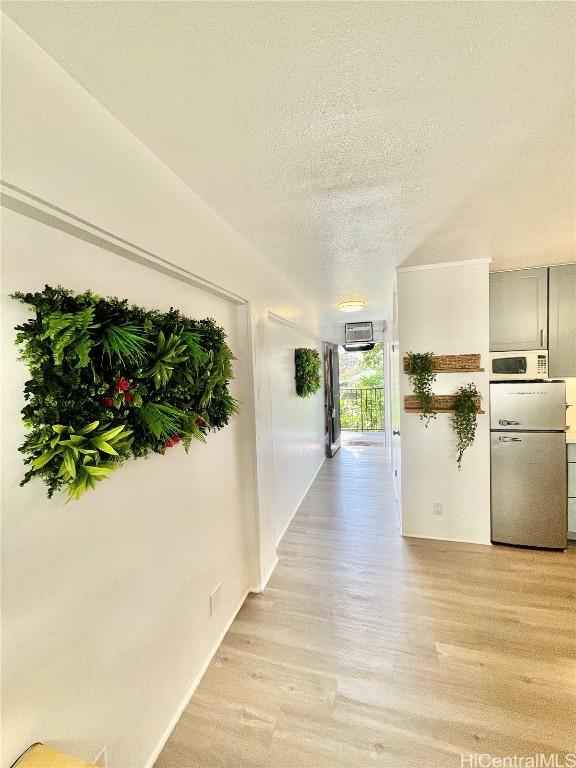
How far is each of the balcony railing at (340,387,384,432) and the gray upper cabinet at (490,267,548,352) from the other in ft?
15.8

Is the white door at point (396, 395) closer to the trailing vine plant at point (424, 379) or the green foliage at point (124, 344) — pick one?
the trailing vine plant at point (424, 379)

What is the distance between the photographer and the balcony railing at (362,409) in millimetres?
7820

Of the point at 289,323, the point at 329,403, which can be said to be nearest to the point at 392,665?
the point at 289,323

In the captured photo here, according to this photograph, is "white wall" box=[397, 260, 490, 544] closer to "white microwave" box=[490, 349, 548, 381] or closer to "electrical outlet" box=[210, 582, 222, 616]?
"white microwave" box=[490, 349, 548, 381]

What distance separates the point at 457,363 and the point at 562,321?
1025mm

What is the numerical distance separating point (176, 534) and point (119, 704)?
22.9 inches

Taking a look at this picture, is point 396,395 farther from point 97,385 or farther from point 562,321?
point 97,385

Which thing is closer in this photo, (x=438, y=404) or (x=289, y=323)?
(x=438, y=404)

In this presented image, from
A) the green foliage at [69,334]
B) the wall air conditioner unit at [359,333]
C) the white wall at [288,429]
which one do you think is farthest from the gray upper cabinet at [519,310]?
the wall air conditioner unit at [359,333]

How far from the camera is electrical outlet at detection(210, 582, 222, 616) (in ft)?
5.84

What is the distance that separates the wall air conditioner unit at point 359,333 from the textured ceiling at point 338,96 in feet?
14.6

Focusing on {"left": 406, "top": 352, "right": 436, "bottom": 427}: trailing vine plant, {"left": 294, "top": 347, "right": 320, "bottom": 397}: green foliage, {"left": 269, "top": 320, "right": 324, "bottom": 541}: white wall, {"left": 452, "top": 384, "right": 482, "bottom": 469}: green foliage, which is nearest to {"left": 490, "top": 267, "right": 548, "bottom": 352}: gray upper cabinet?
{"left": 452, "top": 384, "right": 482, "bottom": 469}: green foliage

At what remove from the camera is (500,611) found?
2035 mm

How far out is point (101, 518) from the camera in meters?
1.11
